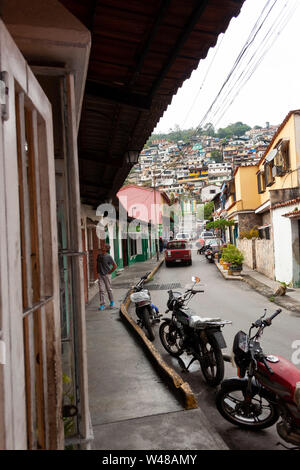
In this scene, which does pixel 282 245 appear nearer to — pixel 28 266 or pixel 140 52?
pixel 140 52

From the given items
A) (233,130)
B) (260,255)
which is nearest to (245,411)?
(260,255)

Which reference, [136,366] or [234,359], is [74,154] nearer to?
[234,359]

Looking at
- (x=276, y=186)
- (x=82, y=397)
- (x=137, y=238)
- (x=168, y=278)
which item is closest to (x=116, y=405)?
(x=82, y=397)

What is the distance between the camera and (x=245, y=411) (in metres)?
3.62

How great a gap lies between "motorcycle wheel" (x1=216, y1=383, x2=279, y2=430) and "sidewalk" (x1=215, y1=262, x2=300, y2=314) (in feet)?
18.8

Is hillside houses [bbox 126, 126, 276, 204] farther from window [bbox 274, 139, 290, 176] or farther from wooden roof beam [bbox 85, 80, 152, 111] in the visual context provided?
wooden roof beam [bbox 85, 80, 152, 111]

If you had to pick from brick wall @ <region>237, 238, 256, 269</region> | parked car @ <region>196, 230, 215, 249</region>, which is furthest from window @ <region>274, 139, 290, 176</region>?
parked car @ <region>196, 230, 215, 249</region>

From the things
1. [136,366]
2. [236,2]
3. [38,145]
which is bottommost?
[136,366]

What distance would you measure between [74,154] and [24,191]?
78cm

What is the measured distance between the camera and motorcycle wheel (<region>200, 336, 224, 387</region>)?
4.48 meters

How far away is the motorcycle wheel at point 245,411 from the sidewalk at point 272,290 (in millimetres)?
5738

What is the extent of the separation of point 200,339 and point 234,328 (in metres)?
2.71

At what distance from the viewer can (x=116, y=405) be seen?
3898 millimetres

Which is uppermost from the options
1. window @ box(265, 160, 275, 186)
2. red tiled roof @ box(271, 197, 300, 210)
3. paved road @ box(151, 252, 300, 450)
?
window @ box(265, 160, 275, 186)
